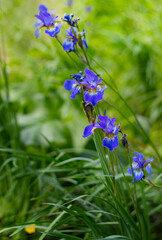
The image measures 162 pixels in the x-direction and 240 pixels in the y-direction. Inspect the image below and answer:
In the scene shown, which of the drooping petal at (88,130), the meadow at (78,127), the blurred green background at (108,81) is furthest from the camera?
the blurred green background at (108,81)

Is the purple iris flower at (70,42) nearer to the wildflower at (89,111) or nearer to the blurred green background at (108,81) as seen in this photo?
the wildflower at (89,111)

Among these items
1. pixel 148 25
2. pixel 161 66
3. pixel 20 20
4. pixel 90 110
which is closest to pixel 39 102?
pixel 161 66

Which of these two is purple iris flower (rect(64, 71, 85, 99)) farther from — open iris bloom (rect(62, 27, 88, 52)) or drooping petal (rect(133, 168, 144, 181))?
drooping petal (rect(133, 168, 144, 181))

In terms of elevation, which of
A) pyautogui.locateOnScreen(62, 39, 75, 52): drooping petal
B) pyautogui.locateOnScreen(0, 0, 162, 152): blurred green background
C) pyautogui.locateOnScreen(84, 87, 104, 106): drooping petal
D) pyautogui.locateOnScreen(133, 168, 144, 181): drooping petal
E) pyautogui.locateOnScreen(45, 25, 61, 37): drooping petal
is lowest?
pyautogui.locateOnScreen(133, 168, 144, 181): drooping petal

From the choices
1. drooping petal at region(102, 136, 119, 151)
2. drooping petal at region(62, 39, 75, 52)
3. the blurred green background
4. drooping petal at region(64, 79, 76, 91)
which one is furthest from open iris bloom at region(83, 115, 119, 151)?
the blurred green background

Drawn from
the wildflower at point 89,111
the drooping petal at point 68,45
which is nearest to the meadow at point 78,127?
the wildflower at point 89,111

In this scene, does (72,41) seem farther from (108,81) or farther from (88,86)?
(108,81)
